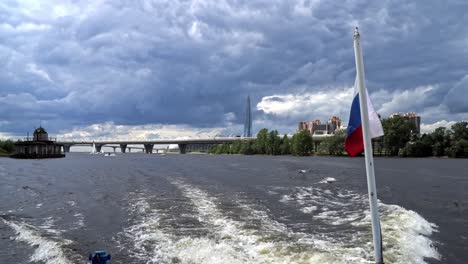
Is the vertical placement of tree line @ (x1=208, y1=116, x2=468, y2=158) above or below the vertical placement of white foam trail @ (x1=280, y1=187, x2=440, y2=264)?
above

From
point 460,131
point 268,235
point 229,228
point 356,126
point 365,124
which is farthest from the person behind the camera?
point 460,131

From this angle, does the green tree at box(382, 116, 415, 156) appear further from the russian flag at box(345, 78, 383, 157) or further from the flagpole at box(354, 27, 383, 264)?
the flagpole at box(354, 27, 383, 264)

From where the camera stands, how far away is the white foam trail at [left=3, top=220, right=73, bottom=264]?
49.6 feet

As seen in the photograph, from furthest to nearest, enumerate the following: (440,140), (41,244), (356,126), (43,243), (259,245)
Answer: (440,140) < (43,243) < (41,244) < (259,245) < (356,126)

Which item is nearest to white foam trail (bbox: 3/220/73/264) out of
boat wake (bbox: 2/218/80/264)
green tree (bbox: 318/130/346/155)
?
boat wake (bbox: 2/218/80/264)

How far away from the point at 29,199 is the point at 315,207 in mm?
25069

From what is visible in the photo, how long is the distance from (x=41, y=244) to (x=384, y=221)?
59.0 ft

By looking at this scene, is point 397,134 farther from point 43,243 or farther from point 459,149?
point 43,243

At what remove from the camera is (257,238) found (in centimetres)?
1730

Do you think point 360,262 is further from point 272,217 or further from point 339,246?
point 272,217

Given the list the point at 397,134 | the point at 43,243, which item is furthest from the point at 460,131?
the point at 43,243

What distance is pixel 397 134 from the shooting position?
16950cm

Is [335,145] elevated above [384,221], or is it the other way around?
[335,145]

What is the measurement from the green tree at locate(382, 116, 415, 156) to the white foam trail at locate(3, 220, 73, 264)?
6599 inches
